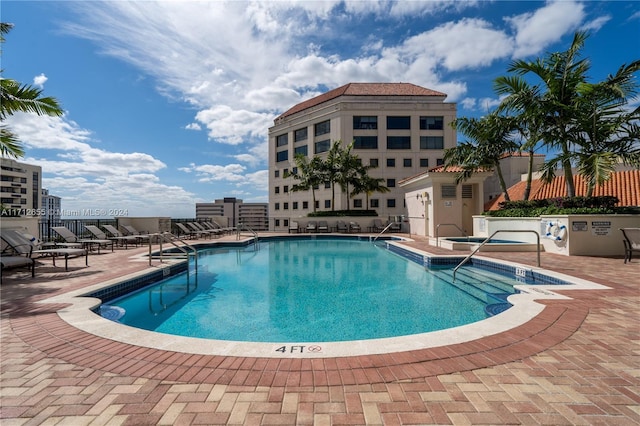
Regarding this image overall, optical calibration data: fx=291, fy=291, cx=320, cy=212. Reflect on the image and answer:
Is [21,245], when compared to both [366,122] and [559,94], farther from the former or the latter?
[366,122]

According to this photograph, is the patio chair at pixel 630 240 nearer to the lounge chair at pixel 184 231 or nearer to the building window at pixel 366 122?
the lounge chair at pixel 184 231

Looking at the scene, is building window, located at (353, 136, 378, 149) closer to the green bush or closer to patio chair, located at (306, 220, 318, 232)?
patio chair, located at (306, 220, 318, 232)

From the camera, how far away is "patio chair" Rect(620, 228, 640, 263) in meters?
8.08

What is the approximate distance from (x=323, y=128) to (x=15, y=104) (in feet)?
101

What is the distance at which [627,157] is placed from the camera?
10117 mm

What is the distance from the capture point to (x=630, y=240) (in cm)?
848

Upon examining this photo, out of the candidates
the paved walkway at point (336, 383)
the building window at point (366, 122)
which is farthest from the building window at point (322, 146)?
the paved walkway at point (336, 383)

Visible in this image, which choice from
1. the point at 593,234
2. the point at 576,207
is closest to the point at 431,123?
the point at 576,207

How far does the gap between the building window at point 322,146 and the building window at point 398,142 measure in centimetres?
728

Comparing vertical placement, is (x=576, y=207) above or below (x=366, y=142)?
below

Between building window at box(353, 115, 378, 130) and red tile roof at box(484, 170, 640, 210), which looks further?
building window at box(353, 115, 378, 130)

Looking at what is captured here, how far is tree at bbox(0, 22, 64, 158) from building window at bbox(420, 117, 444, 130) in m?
33.8

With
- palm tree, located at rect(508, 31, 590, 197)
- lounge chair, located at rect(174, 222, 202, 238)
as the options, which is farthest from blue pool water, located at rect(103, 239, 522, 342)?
lounge chair, located at rect(174, 222, 202, 238)

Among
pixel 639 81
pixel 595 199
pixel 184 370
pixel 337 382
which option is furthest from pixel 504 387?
pixel 639 81
